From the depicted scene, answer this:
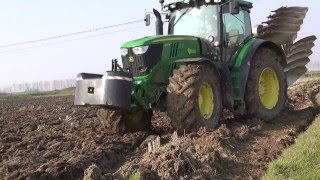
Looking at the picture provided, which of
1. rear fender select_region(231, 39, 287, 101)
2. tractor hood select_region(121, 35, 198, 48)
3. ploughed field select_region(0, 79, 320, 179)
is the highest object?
tractor hood select_region(121, 35, 198, 48)

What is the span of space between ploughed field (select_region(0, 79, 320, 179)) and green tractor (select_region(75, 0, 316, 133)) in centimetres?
38

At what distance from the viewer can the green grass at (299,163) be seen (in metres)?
5.33

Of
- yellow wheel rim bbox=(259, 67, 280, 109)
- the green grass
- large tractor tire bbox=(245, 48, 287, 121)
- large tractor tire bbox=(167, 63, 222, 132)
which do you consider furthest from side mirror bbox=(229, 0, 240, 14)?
the green grass

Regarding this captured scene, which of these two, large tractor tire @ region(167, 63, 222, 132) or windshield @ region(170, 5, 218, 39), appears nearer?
large tractor tire @ region(167, 63, 222, 132)

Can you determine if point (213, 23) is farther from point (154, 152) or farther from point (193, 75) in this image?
point (154, 152)

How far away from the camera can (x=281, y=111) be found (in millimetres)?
10070

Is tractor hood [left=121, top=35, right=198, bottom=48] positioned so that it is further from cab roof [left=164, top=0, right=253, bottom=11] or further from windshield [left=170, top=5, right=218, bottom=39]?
cab roof [left=164, top=0, right=253, bottom=11]

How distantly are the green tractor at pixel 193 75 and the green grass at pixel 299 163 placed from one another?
1.93m

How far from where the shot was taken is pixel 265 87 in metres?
10.2

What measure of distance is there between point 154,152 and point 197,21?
3.86 metres

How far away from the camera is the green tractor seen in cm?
771

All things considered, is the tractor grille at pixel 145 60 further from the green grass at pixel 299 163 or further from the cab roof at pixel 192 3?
the green grass at pixel 299 163

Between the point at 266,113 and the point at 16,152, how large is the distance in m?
4.84

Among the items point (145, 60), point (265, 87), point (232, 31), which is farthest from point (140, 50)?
point (265, 87)
